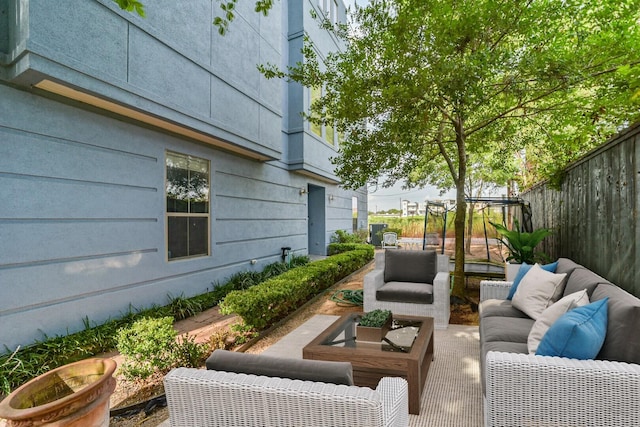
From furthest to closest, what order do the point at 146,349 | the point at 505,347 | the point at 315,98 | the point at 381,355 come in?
the point at 315,98
the point at 146,349
the point at 381,355
the point at 505,347

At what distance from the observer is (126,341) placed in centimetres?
311

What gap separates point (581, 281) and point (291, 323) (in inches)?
140

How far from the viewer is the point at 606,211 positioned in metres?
3.78

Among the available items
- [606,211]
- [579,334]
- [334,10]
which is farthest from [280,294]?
[334,10]

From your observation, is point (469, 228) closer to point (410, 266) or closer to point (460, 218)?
point (460, 218)

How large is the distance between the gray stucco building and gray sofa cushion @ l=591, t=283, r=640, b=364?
4909mm

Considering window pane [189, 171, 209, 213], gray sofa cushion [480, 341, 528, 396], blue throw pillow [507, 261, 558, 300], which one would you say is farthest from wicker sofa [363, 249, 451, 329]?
window pane [189, 171, 209, 213]

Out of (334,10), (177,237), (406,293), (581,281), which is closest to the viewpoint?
(581,281)

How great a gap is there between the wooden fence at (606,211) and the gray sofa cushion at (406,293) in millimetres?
1989

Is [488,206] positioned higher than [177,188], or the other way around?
[177,188]

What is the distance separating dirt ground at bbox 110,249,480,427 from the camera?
8.68 ft

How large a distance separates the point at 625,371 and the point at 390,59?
13.0ft

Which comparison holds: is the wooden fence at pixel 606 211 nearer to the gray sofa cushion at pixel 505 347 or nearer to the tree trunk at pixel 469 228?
the gray sofa cushion at pixel 505 347

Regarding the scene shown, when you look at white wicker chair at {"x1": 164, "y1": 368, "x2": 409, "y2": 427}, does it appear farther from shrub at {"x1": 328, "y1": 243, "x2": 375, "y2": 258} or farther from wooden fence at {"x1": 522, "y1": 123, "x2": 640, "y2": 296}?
shrub at {"x1": 328, "y1": 243, "x2": 375, "y2": 258}
